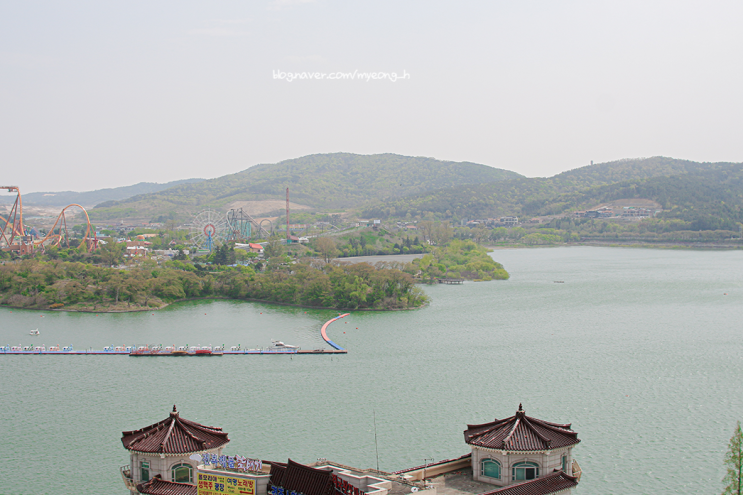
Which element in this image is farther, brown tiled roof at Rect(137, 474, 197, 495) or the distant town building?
the distant town building

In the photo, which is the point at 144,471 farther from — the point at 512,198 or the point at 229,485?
the point at 512,198

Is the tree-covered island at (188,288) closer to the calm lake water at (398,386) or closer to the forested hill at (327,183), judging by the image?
the calm lake water at (398,386)

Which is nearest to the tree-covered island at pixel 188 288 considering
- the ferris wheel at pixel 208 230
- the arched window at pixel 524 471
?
the ferris wheel at pixel 208 230

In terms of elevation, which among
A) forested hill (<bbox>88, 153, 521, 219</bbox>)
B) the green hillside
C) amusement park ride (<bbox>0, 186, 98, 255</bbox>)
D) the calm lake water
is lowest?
the calm lake water

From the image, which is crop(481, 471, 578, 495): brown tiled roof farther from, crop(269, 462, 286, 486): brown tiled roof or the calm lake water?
the calm lake water

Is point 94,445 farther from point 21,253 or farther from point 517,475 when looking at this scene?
point 21,253

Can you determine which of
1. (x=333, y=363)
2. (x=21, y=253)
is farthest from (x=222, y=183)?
(x=333, y=363)

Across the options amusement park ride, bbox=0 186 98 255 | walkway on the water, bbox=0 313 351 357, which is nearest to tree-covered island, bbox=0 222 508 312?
walkway on the water, bbox=0 313 351 357
